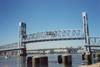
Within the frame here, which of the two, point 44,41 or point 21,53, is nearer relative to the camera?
point 44,41

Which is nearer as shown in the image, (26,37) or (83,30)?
(83,30)

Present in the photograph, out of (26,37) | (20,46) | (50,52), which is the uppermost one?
(26,37)

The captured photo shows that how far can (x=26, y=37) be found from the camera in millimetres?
117500

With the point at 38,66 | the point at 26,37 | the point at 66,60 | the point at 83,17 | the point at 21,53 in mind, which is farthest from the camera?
the point at 26,37

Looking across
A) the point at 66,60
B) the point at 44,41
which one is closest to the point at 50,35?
the point at 44,41

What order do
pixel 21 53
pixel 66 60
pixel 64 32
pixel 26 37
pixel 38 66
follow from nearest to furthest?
pixel 38 66 → pixel 66 60 → pixel 64 32 → pixel 21 53 → pixel 26 37

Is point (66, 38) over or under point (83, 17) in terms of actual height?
under

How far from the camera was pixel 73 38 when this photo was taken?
88.8m

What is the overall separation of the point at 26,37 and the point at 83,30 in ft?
173

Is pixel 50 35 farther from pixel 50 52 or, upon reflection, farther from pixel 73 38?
pixel 50 52

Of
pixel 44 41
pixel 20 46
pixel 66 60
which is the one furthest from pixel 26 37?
pixel 66 60

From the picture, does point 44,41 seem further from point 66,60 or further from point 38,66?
point 38,66

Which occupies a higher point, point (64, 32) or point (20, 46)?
point (64, 32)

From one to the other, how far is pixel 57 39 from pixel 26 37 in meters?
36.3
